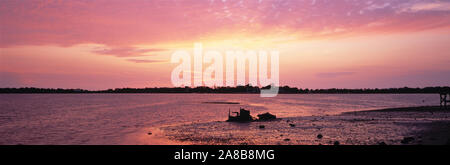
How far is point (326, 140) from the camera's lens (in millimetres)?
26281

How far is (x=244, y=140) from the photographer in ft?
90.5
